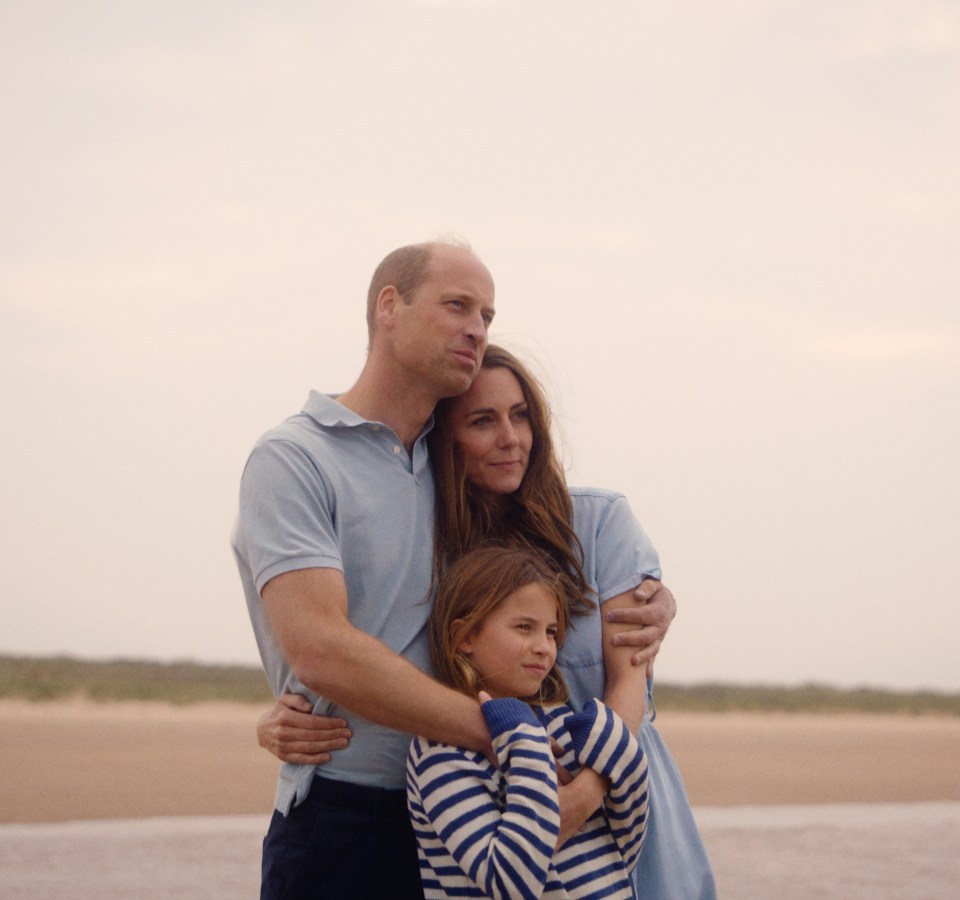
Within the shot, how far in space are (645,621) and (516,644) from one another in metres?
0.43

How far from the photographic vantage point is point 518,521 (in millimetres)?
3402

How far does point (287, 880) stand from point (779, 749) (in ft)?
63.7

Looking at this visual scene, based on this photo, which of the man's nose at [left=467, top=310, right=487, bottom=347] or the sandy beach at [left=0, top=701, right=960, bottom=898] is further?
the sandy beach at [left=0, top=701, right=960, bottom=898]

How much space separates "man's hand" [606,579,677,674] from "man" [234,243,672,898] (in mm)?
36

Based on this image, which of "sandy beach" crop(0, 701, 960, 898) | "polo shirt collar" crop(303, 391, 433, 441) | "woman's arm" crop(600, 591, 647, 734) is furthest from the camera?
"sandy beach" crop(0, 701, 960, 898)

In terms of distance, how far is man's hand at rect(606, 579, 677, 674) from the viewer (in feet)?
10.3

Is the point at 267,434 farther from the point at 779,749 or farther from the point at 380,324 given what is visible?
the point at 779,749

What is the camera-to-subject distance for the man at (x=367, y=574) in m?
2.83

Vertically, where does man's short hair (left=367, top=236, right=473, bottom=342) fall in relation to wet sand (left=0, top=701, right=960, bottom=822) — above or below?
above

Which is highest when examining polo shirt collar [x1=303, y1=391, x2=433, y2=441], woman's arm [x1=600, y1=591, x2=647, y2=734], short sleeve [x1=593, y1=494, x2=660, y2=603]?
polo shirt collar [x1=303, y1=391, x2=433, y2=441]

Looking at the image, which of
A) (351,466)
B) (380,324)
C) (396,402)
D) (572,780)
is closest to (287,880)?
(572,780)

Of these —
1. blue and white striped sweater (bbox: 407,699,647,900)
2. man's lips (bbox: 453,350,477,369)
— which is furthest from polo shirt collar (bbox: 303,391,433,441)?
blue and white striped sweater (bbox: 407,699,647,900)

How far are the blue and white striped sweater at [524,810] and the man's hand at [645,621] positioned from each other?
307 millimetres

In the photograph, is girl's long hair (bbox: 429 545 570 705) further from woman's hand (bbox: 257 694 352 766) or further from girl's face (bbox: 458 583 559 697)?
woman's hand (bbox: 257 694 352 766)
